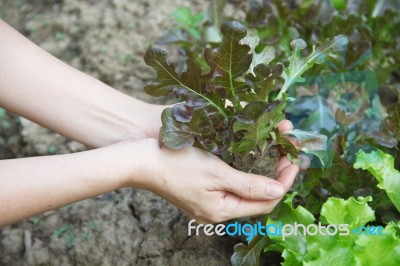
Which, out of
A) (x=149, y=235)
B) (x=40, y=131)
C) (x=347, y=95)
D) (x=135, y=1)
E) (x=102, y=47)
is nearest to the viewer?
(x=149, y=235)

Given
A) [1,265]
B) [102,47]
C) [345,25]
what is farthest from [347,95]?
[1,265]

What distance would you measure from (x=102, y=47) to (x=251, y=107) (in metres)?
1.18

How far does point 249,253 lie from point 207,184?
0.26 metres

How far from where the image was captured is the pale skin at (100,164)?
1230 millimetres

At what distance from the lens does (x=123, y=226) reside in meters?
1.71

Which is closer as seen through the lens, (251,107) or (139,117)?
(251,107)

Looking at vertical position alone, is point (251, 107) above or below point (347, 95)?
above

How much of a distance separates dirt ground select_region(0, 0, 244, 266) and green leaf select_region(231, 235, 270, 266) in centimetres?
14

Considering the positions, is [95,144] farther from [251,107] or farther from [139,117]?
[251,107]

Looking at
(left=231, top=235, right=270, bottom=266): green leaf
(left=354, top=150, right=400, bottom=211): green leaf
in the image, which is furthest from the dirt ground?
(left=354, top=150, right=400, bottom=211): green leaf

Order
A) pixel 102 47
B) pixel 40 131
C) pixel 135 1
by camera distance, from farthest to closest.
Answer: pixel 135 1 → pixel 102 47 → pixel 40 131

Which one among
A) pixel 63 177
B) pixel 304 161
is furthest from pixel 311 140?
pixel 63 177

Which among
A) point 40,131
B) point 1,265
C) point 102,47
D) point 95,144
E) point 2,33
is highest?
point 2,33

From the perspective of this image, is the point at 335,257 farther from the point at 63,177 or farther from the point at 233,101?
the point at 63,177
